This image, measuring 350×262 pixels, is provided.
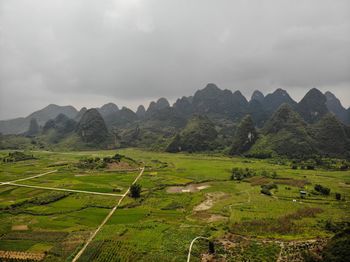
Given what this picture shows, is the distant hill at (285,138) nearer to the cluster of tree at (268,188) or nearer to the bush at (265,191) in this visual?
the cluster of tree at (268,188)

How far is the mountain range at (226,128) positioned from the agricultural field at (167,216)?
36.6 metres

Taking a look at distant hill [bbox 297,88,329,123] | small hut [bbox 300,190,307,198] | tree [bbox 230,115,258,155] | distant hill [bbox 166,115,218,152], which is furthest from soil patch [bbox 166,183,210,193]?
distant hill [bbox 297,88,329,123]

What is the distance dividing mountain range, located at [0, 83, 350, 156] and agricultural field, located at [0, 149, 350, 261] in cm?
3655

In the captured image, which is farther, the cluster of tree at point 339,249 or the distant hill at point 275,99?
the distant hill at point 275,99

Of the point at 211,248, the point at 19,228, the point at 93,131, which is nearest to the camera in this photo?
the point at 211,248

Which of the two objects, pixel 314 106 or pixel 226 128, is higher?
pixel 314 106

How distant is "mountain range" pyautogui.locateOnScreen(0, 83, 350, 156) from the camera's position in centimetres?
8875

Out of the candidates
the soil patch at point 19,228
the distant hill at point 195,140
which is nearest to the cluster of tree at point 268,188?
the soil patch at point 19,228

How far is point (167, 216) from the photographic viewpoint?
3184 cm

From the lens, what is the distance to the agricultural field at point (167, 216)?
23.2 metres

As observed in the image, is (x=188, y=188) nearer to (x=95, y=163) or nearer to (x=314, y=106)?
(x=95, y=163)

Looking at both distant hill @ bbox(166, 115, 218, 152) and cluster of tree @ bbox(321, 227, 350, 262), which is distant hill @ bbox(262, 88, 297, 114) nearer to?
distant hill @ bbox(166, 115, 218, 152)

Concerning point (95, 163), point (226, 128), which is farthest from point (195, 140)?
point (95, 163)

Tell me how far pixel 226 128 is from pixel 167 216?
114 metres
